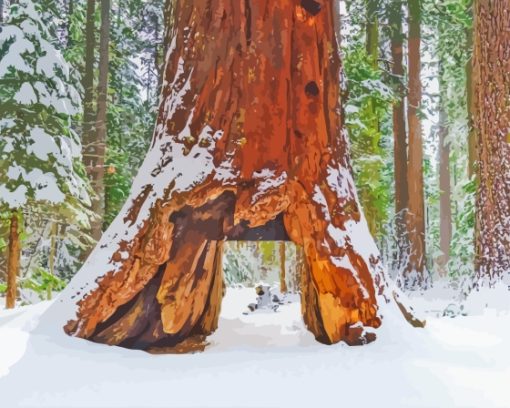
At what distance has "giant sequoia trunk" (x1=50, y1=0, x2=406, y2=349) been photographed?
4.05m

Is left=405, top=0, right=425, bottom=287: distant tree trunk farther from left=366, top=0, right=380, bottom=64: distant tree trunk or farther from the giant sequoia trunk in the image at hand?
the giant sequoia trunk

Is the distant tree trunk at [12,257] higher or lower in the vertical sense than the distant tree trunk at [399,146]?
lower

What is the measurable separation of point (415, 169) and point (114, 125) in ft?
26.6

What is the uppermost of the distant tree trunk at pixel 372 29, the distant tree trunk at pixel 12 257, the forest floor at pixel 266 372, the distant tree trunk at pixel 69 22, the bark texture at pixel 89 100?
the distant tree trunk at pixel 69 22

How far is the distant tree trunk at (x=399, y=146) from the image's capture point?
46.0 ft

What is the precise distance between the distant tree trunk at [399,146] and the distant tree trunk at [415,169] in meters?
0.21

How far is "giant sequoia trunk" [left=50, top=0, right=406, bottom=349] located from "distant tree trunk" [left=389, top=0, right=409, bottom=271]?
394 inches

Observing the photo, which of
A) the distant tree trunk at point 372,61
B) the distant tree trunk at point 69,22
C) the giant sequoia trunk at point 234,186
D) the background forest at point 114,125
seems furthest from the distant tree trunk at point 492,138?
the distant tree trunk at point 69,22

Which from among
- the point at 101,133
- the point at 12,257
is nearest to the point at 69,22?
the point at 101,133

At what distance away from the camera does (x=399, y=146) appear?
14.8 metres

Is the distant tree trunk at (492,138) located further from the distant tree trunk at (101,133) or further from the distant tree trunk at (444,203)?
the distant tree trunk at (444,203)

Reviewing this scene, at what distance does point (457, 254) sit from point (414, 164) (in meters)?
4.05

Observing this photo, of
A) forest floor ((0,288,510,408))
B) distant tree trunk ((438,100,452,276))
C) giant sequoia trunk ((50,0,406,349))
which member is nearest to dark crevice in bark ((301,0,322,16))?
giant sequoia trunk ((50,0,406,349))

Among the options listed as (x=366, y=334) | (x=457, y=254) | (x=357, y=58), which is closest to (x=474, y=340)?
(x=366, y=334)
